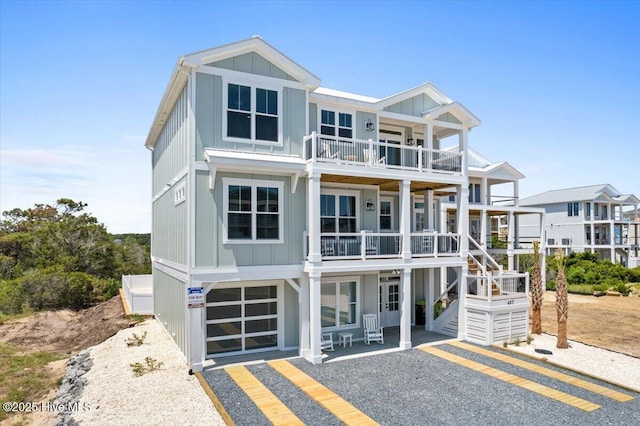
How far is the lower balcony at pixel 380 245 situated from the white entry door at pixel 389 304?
249 centimetres

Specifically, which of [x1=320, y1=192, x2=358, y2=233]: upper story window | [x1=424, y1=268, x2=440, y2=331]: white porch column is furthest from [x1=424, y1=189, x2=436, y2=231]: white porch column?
[x1=320, y1=192, x2=358, y2=233]: upper story window

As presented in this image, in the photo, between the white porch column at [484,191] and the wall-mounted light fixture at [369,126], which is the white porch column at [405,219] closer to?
the wall-mounted light fixture at [369,126]

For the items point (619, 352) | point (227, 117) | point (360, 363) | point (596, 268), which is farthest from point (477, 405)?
point (596, 268)

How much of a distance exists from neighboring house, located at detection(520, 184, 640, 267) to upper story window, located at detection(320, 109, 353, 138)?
34.4 metres

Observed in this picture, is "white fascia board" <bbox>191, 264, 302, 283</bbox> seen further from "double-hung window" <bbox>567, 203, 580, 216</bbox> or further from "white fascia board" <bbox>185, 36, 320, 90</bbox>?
"double-hung window" <bbox>567, 203, 580, 216</bbox>

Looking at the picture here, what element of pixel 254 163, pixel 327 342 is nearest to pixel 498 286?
pixel 327 342

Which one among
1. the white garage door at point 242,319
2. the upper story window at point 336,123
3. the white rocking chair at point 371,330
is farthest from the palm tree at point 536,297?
the white garage door at point 242,319

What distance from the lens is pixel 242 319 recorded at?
44.0ft

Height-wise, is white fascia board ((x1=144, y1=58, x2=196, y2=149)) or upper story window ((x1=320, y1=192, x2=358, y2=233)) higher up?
white fascia board ((x1=144, y1=58, x2=196, y2=149))

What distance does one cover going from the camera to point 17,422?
36.2 ft

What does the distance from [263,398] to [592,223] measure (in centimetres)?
4174

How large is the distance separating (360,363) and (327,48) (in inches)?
413

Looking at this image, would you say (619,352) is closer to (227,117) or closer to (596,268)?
(227,117)

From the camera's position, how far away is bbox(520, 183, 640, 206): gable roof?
138 ft
